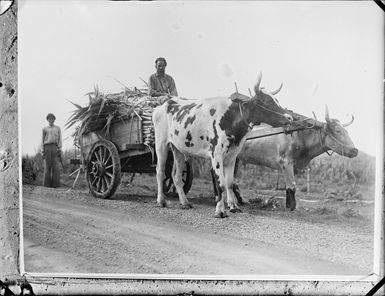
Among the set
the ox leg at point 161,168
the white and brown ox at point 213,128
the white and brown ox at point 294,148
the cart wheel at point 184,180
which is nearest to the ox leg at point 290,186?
the white and brown ox at point 294,148

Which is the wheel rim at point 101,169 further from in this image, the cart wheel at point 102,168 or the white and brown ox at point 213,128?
the white and brown ox at point 213,128

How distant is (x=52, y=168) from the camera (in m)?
2.22

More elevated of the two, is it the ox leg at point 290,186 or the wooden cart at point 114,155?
the wooden cart at point 114,155

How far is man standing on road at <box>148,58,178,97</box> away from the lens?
6.86 feet

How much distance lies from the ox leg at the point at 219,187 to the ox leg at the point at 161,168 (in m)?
0.21

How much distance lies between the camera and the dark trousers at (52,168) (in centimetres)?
219

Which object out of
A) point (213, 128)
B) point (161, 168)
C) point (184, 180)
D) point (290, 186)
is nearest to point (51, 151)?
point (161, 168)

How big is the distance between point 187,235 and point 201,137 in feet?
1.32

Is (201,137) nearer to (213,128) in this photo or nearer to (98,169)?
(213,128)

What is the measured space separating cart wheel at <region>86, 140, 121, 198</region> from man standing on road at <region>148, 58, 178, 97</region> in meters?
0.30

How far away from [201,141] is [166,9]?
54cm

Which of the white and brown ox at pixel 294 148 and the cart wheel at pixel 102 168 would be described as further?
the cart wheel at pixel 102 168

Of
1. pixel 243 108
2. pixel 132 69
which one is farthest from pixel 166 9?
pixel 243 108

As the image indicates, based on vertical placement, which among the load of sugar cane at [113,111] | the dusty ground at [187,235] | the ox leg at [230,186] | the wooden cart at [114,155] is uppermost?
the load of sugar cane at [113,111]
